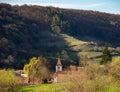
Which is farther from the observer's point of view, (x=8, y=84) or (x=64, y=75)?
(x=64, y=75)

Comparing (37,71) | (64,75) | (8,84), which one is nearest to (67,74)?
(64,75)

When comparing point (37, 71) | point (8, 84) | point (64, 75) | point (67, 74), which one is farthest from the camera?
point (37, 71)

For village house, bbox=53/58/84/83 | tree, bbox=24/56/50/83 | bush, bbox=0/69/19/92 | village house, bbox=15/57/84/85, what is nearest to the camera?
bush, bbox=0/69/19/92

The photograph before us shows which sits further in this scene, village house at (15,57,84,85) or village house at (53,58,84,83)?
village house at (15,57,84,85)

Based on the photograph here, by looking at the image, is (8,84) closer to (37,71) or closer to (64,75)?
(64,75)

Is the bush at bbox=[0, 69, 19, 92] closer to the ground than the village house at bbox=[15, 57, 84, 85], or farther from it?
farther from it

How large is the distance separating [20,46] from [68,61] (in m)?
35.4

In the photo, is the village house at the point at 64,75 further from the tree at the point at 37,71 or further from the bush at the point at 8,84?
the bush at the point at 8,84

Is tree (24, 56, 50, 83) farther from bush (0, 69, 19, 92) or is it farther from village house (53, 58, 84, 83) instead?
bush (0, 69, 19, 92)

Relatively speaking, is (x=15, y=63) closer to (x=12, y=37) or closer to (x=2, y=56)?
(x=2, y=56)

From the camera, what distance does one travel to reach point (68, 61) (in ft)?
557

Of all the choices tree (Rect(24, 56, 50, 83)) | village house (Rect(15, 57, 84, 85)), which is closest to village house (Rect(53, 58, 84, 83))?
village house (Rect(15, 57, 84, 85))

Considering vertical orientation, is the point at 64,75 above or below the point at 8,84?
below

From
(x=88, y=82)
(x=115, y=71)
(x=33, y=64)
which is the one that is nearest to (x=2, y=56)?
(x=33, y=64)
